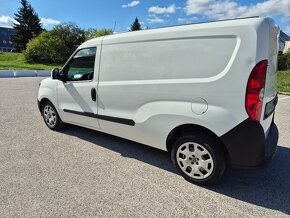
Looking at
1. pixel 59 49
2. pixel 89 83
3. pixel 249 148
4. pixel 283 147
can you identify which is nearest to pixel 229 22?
pixel 249 148

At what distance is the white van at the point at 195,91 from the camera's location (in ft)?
8.05

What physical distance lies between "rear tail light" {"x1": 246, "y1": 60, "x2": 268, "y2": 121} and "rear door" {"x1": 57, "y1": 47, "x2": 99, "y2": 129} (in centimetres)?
235

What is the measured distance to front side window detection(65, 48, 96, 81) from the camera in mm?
3912

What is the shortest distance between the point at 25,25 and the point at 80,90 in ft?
160

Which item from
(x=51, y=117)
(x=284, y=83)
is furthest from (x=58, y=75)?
(x=284, y=83)

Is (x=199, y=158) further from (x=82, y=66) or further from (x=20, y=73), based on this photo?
(x=20, y=73)

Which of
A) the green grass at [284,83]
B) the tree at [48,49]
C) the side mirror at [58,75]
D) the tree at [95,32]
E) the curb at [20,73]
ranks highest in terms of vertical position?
the tree at [95,32]

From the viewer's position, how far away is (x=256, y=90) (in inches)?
95.6

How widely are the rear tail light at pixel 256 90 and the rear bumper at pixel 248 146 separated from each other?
121 mm

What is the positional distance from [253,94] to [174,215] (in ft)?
5.01

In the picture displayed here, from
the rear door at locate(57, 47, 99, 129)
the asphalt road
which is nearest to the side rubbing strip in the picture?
the rear door at locate(57, 47, 99, 129)

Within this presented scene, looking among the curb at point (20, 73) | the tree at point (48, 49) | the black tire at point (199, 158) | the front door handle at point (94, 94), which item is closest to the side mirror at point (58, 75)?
the front door handle at point (94, 94)

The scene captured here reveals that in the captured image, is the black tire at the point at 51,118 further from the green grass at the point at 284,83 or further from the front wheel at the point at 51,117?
the green grass at the point at 284,83

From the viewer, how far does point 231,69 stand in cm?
249
